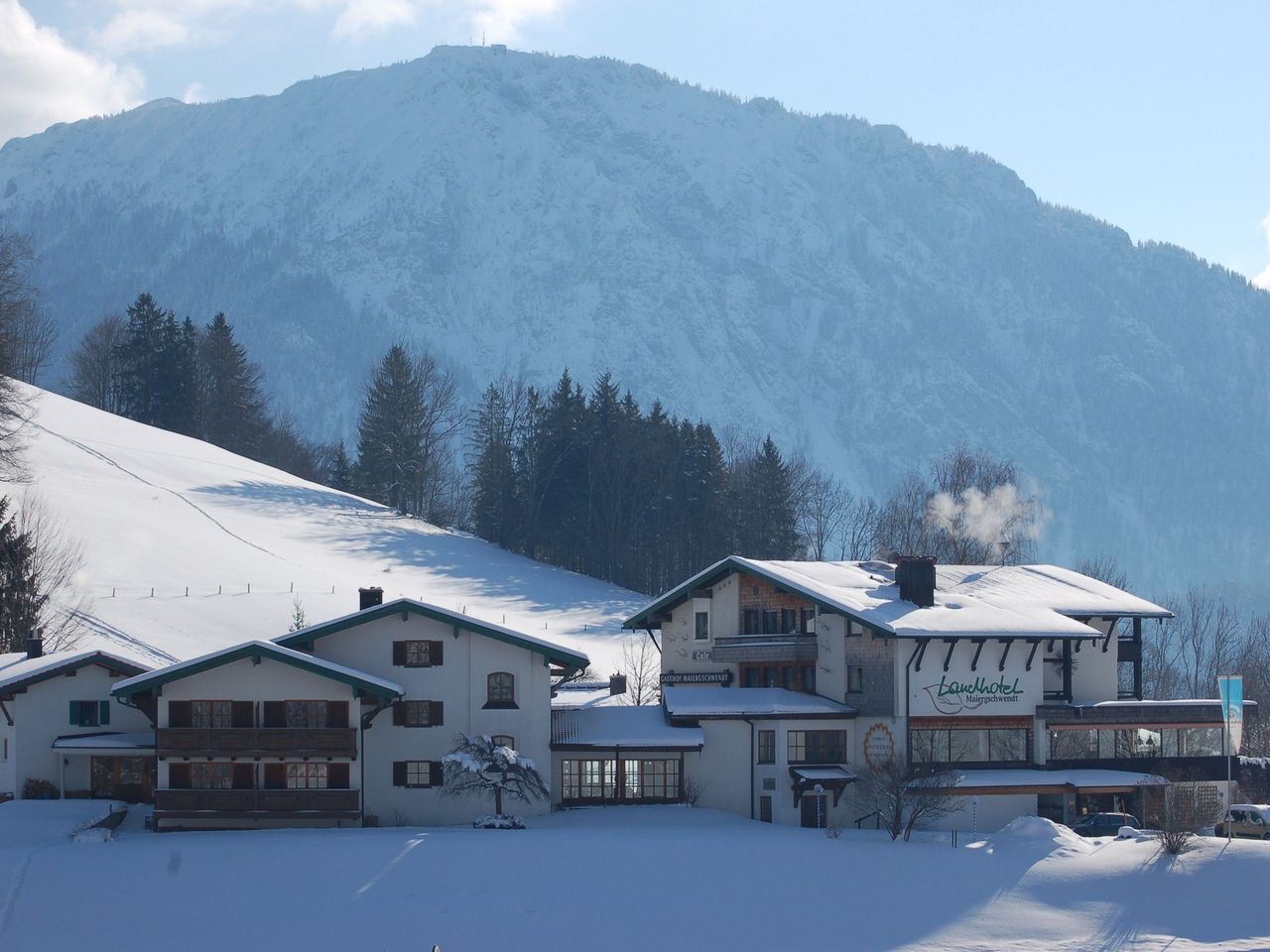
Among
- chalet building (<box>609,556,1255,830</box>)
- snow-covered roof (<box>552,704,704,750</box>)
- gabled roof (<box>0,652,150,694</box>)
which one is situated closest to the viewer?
gabled roof (<box>0,652,150,694</box>)

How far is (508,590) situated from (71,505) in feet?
90.5

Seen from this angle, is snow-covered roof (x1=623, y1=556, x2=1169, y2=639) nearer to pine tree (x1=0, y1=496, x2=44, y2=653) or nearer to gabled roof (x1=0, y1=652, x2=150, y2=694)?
gabled roof (x1=0, y1=652, x2=150, y2=694)

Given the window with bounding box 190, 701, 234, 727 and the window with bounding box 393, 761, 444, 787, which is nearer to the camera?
the window with bounding box 190, 701, 234, 727

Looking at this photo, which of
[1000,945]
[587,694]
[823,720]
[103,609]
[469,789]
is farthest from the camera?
[103,609]

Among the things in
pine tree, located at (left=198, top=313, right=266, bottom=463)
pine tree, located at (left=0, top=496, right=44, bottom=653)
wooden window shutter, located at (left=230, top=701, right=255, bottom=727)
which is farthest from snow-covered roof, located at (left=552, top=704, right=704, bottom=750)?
pine tree, located at (left=198, top=313, right=266, bottom=463)

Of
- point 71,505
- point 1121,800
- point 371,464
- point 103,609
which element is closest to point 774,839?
point 1121,800

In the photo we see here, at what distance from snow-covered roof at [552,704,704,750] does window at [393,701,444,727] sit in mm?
3907

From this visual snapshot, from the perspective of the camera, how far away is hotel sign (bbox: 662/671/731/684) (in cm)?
5688

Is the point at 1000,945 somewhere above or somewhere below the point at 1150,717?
below

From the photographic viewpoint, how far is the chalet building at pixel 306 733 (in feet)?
146

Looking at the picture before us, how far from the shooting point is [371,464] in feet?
440

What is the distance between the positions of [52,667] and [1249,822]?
36.8 meters

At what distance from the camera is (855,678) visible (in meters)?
51.9

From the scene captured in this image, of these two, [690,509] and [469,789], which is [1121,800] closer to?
[469,789]
